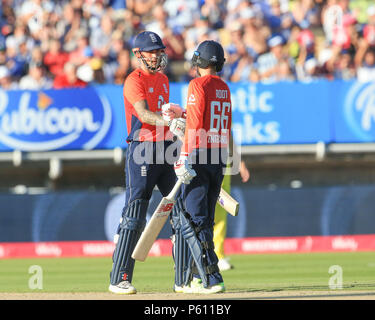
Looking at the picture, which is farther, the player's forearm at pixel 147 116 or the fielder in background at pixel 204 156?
the player's forearm at pixel 147 116

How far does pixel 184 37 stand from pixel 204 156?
987cm

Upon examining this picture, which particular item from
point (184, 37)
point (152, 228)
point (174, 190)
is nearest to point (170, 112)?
point (174, 190)

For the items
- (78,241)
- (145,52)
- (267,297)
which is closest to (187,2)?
(78,241)

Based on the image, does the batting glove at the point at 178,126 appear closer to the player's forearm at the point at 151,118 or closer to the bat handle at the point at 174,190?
the player's forearm at the point at 151,118

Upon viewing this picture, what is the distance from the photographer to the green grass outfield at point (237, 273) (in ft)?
28.8

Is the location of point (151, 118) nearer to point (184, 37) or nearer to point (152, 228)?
point (152, 228)

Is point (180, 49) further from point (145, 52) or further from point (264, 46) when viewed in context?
point (145, 52)

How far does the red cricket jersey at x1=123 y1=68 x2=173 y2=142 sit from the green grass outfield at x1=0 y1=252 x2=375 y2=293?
1.61m

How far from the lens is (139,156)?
7750 millimetres

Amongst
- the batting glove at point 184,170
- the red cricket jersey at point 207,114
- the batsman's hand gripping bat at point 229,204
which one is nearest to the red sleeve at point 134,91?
the red cricket jersey at point 207,114

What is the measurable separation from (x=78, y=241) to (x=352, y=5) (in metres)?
7.85

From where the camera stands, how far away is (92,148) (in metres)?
15.0

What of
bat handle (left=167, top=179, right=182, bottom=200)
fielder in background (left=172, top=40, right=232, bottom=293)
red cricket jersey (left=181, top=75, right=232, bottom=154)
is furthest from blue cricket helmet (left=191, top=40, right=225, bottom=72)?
bat handle (left=167, top=179, right=182, bottom=200)

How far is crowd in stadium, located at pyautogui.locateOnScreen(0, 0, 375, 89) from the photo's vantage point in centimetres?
1616
